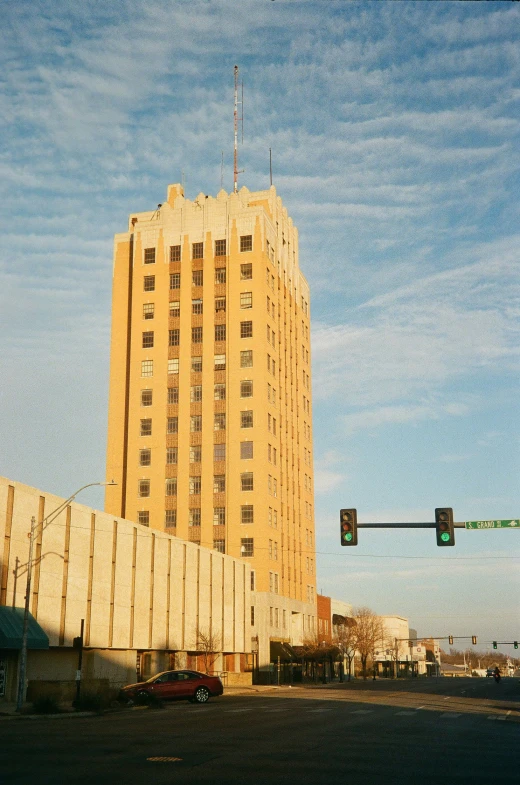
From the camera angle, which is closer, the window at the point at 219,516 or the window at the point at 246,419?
the window at the point at 219,516

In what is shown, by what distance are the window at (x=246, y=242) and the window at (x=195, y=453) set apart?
22.7 meters

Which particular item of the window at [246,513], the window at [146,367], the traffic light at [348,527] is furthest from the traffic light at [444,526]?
the window at [146,367]

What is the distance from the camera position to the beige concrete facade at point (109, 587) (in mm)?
42375

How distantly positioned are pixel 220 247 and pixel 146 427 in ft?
72.6

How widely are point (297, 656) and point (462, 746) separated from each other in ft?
233

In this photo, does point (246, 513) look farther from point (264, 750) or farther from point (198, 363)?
point (264, 750)

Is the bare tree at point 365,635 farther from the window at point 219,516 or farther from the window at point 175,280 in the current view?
the window at point 175,280

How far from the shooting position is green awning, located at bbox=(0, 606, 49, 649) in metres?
38.1

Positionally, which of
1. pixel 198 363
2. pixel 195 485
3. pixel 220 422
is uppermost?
pixel 198 363

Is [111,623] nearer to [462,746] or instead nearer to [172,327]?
[462,746]

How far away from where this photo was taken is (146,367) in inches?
3706

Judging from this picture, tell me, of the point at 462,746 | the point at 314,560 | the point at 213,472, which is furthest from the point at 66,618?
the point at 314,560

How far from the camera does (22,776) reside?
14.1 m

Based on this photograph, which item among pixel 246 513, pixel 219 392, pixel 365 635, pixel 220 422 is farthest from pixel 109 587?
pixel 365 635
